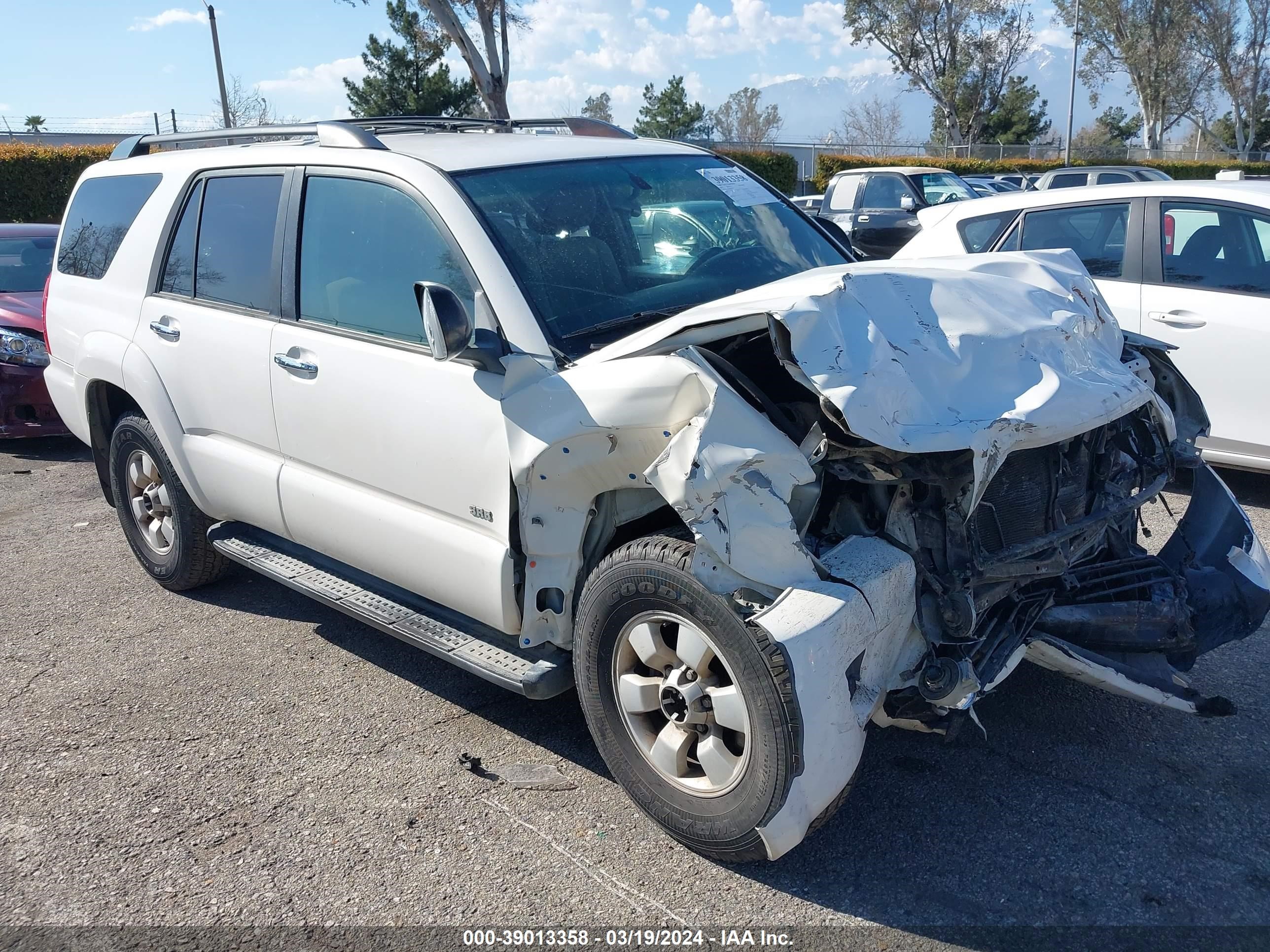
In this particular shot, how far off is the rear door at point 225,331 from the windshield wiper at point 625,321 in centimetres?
145

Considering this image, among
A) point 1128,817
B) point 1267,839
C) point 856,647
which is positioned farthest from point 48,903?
point 1267,839

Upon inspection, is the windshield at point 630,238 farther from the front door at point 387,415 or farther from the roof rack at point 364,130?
the roof rack at point 364,130

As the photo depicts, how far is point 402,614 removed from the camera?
381 cm

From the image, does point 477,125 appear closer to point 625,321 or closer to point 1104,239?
point 625,321

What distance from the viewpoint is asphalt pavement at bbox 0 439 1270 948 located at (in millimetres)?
2896

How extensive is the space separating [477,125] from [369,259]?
1.54 meters

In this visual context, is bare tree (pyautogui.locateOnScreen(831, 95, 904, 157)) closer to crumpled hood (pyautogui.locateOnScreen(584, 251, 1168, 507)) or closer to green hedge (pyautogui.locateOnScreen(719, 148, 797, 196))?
green hedge (pyautogui.locateOnScreen(719, 148, 797, 196))

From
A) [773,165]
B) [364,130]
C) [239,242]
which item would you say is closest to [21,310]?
[239,242]

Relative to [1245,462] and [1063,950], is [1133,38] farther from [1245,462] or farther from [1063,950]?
[1063,950]

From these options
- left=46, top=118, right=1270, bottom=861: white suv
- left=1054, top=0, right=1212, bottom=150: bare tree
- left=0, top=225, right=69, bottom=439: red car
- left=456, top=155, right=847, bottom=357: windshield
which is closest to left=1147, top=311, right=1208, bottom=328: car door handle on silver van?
left=46, top=118, right=1270, bottom=861: white suv

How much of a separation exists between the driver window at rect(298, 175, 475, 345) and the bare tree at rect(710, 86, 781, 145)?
7489 cm

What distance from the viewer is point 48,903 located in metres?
3.02

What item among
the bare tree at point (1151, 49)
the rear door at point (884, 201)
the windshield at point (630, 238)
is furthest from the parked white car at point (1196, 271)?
the bare tree at point (1151, 49)

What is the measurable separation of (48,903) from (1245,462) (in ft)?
18.8
